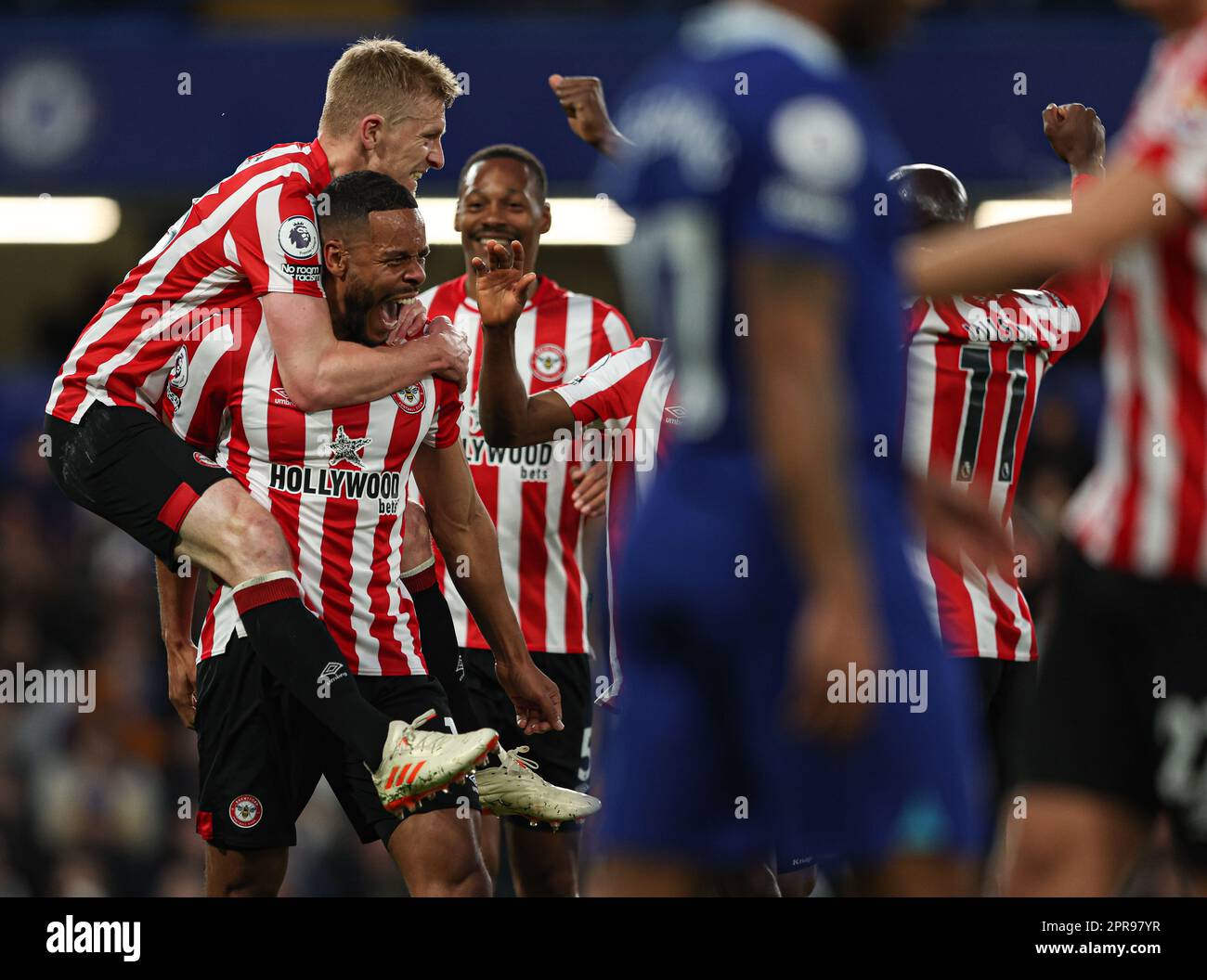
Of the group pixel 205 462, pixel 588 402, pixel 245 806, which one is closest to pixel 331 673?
pixel 245 806

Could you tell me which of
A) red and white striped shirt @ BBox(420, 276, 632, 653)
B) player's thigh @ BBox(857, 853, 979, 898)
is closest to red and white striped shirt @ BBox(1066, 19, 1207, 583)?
A: player's thigh @ BBox(857, 853, 979, 898)

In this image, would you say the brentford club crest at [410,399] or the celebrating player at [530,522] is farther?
the celebrating player at [530,522]

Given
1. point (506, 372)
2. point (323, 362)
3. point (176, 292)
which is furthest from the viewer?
point (506, 372)

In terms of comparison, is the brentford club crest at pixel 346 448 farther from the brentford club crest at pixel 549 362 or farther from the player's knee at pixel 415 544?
the brentford club crest at pixel 549 362

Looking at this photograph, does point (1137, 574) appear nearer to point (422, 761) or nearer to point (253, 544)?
point (422, 761)

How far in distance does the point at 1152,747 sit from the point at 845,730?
731 millimetres

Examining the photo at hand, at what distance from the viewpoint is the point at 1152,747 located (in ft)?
9.73

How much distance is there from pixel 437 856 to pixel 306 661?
0.58m

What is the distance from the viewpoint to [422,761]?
163 inches

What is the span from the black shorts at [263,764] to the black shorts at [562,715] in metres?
1.43

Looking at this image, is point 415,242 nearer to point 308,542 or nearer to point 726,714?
point 308,542

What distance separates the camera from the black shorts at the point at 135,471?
456 centimetres

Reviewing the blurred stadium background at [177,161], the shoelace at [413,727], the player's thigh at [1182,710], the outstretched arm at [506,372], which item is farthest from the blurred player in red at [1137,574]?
the blurred stadium background at [177,161]
